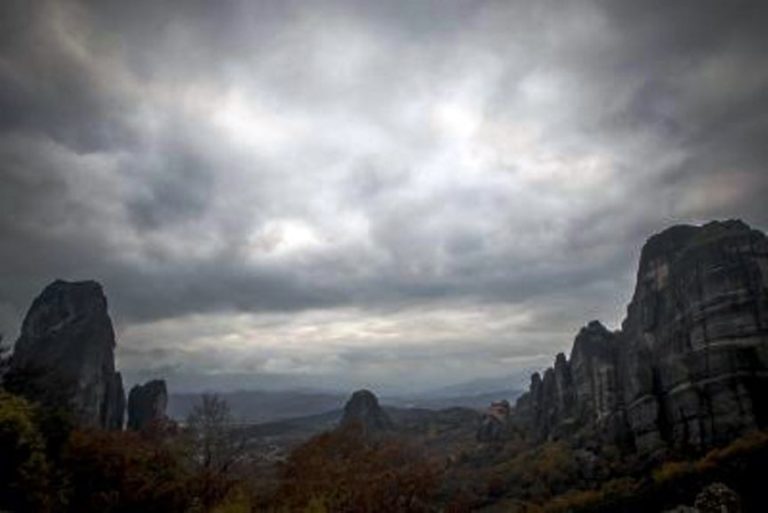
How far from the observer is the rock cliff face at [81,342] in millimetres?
157125

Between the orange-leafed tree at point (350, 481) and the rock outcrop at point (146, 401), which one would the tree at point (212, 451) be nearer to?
the orange-leafed tree at point (350, 481)

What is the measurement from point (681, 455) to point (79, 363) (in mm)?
132843

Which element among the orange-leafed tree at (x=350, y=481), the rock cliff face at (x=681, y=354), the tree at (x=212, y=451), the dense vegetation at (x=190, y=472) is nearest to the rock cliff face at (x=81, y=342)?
the dense vegetation at (x=190, y=472)

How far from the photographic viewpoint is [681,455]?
387ft

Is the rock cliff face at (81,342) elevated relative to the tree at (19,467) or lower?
elevated

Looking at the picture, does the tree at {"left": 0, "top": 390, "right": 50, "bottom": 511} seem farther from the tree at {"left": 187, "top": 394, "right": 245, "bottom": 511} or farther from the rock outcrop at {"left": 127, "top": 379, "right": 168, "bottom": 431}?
the rock outcrop at {"left": 127, "top": 379, "right": 168, "bottom": 431}

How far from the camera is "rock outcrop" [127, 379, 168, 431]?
162 metres

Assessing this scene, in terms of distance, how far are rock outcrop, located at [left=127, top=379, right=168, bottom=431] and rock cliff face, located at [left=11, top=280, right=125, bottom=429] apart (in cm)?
464

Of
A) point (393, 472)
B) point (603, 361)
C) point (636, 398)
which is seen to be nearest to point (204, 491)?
point (393, 472)

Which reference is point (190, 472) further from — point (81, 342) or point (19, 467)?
point (81, 342)

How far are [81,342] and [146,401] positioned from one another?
2178 centimetres

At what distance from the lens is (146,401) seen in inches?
6442

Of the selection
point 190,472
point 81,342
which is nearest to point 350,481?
point 190,472

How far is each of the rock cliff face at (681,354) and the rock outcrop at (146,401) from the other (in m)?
101
